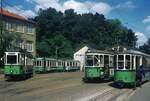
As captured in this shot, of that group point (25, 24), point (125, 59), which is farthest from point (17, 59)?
point (25, 24)

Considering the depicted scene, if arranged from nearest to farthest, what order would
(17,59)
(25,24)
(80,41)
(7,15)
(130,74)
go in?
(130,74)
(17,59)
(7,15)
(25,24)
(80,41)

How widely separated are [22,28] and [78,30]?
53651mm

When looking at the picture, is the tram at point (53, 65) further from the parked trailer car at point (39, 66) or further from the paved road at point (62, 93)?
the paved road at point (62, 93)

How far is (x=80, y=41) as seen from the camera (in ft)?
447

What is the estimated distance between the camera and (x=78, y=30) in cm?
13400

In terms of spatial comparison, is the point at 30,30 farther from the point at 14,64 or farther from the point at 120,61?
the point at 120,61

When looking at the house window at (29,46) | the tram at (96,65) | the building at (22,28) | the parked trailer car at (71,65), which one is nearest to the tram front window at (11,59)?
the tram at (96,65)

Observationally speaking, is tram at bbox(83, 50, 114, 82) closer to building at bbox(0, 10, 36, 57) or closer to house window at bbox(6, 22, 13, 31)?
building at bbox(0, 10, 36, 57)

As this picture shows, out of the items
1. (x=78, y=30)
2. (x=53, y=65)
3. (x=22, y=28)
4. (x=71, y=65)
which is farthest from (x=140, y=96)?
(x=78, y=30)

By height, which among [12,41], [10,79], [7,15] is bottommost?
[10,79]

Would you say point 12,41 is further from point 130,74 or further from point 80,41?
point 80,41

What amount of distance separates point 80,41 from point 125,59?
106 meters

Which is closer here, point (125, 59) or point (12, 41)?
point (125, 59)

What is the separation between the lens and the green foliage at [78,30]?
128m
